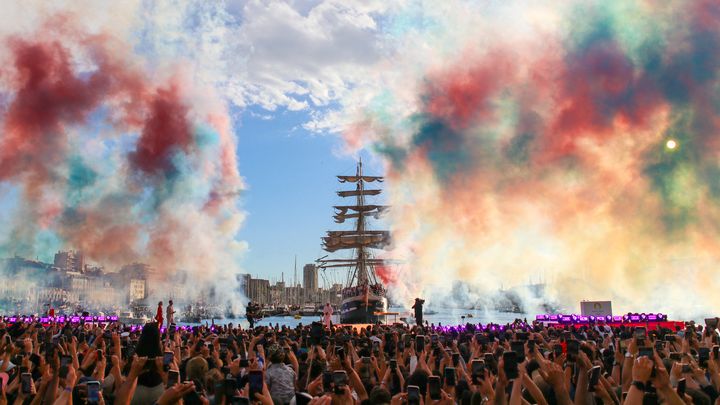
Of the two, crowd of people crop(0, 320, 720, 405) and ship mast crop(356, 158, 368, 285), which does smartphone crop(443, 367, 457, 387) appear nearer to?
crowd of people crop(0, 320, 720, 405)

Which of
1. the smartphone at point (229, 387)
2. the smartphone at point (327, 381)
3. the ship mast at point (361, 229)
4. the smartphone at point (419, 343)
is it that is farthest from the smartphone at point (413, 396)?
the ship mast at point (361, 229)

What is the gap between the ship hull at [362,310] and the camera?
70062 mm

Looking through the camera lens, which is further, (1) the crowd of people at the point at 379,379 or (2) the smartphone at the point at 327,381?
(2) the smartphone at the point at 327,381

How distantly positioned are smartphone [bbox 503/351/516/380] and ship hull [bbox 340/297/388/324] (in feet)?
214

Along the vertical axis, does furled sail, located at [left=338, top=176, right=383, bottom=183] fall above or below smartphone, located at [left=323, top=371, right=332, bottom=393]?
above

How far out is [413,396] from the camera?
4.64m

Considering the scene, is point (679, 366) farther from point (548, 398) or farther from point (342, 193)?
point (342, 193)

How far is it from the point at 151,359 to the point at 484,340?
280 inches

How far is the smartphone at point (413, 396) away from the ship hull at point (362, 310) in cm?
6521

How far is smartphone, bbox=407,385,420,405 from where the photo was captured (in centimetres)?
464

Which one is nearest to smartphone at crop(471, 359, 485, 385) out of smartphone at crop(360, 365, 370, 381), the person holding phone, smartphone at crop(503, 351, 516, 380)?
smartphone at crop(503, 351, 516, 380)

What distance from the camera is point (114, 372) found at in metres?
6.45

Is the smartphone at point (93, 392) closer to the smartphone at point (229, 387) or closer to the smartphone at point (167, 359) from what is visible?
the smartphone at point (229, 387)

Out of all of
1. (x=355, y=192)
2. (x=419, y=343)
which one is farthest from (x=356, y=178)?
(x=419, y=343)
